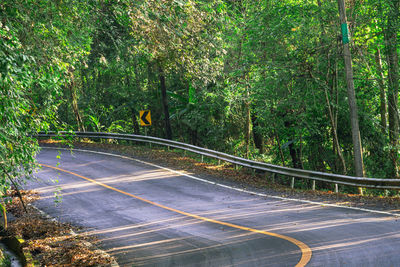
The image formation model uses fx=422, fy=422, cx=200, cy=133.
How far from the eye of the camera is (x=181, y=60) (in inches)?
415

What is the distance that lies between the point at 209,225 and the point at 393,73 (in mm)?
11307

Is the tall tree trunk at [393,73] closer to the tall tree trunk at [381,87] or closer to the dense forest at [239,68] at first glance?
the dense forest at [239,68]

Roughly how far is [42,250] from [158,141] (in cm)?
1373

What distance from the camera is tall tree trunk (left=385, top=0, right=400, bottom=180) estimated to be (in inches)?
622

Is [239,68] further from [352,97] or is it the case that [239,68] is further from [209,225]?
[209,225]

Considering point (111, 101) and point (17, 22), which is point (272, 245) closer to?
point (17, 22)

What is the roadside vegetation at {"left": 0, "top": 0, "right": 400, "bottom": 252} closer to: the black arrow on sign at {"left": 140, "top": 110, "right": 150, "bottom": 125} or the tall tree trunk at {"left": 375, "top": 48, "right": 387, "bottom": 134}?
the tall tree trunk at {"left": 375, "top": 48, "right": 387, "bottom": 134}

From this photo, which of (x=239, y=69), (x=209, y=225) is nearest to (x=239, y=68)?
(x=239, y=69)

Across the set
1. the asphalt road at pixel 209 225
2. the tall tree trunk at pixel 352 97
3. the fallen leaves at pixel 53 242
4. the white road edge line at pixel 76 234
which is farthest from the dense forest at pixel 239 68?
the asphalt road at pixel 209 225

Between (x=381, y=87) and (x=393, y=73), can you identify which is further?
(x=381, y=87)

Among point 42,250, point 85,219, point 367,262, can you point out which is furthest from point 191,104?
point 367,262

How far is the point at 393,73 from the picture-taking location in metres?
17.1

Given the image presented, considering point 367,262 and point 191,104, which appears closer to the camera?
point 367,262

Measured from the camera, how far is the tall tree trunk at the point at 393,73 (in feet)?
51.8
